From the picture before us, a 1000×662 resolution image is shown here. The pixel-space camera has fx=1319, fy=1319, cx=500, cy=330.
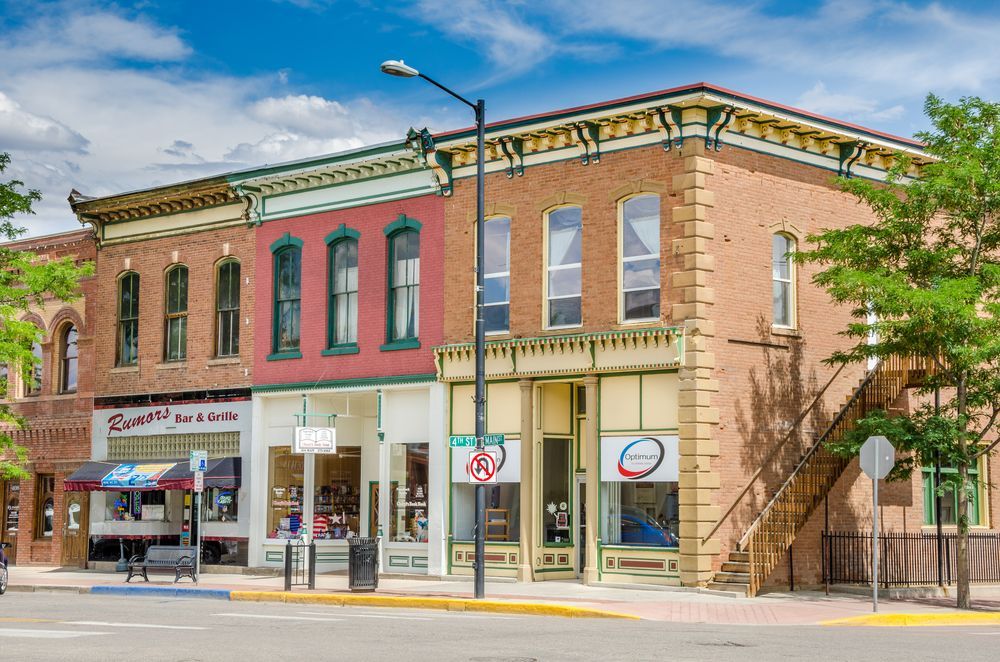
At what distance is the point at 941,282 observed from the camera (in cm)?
2178

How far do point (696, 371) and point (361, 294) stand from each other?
887cm

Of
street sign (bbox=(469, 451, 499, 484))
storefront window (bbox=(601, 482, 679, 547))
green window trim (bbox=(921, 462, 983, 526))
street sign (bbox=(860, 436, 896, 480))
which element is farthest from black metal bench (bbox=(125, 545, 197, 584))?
green window trim (bbox=(921, 462, 983, 526))

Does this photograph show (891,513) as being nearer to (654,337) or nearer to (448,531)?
(654,337)

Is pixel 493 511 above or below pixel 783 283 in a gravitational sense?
below

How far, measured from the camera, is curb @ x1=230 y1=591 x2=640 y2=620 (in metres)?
20.0

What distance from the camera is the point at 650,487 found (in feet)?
81.4

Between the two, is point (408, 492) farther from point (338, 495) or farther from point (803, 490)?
point (803, 490)

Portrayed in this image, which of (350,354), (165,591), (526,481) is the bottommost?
(165,591)


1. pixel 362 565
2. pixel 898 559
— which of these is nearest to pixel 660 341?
pixel 898 559

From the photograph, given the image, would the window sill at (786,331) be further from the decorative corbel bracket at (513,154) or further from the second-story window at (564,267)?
the decorative corbel bracket at (513,154)

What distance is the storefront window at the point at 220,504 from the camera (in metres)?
31.7

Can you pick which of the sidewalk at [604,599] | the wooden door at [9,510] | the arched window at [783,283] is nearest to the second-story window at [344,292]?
the sidewalk at [604,599]

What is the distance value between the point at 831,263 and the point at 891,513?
5362 mm

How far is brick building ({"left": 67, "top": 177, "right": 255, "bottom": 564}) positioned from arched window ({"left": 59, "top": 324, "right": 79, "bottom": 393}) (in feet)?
4.48
